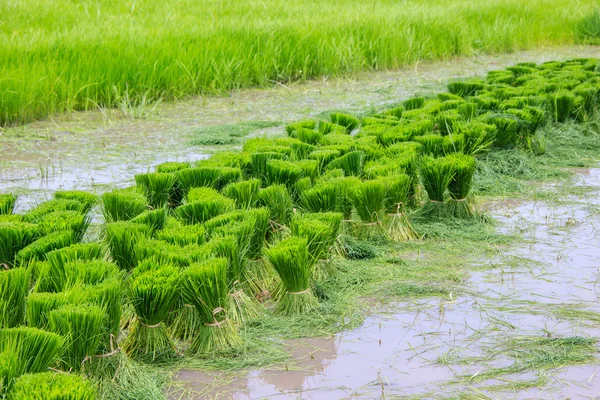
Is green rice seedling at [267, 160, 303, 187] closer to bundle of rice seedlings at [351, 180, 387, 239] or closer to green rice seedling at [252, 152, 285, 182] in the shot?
green rice seedling at [252, 152, 285, 182]

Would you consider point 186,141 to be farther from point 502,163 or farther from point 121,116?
point 502,163

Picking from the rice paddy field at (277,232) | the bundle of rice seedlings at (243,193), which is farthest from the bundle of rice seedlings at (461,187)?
the bundle of rice seedlings at (243,193)

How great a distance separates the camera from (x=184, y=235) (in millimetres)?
2791

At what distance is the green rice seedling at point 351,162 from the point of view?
3.85m

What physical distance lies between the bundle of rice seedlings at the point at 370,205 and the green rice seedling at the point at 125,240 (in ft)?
3.14

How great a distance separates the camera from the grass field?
5812 millimetres

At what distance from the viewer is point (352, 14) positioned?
8.53m

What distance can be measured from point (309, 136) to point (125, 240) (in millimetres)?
1830

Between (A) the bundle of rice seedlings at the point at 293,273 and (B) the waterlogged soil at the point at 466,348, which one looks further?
(A) the bundle of rice seedlings at the point at 293,273

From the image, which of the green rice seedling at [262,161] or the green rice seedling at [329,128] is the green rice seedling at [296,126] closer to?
the green rice seedling at [329,128]

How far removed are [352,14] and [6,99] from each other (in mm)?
4205

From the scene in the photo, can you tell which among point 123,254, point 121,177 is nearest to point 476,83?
point 121,177

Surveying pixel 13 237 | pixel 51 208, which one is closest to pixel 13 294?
pixel 13 237

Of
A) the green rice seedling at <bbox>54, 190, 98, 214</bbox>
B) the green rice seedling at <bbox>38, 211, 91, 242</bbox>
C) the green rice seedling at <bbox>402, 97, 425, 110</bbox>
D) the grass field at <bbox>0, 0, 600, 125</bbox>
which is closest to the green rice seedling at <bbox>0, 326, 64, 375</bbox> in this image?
the green rice seedling at <bbox>38, 211, 91, 242</bbox>
